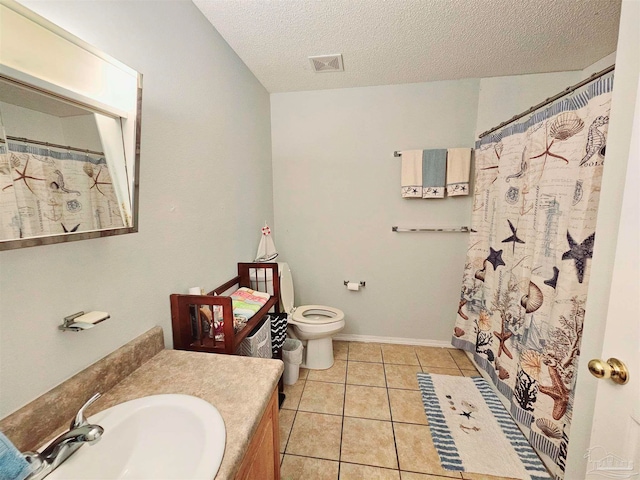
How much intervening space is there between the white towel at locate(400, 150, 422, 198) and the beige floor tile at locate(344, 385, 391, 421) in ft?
5.35

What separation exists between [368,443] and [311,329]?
0.83 meters

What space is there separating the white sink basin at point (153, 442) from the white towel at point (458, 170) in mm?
2306

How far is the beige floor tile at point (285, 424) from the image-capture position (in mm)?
1550

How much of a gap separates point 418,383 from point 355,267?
109cm

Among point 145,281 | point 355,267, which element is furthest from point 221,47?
point 355,267

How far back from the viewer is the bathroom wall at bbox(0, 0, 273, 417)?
0.72 meters

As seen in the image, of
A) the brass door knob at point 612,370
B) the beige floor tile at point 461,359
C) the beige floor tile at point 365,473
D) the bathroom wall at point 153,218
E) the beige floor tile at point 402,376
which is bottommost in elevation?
the beige floor tile at point 365,473

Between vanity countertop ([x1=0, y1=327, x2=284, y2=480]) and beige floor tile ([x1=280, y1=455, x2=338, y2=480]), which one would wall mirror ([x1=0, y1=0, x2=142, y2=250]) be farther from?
beige floor tile ([x1=280, y1=455, x2=338, y2=480])

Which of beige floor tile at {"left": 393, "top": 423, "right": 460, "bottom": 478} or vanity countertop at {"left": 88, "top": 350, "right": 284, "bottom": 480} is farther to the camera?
beige floor tile at {"left": 393, "top": 423, "right": 460, "bottom": 478}

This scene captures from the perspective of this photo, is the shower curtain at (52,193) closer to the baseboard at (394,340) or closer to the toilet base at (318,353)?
the toilet base at (318,353)

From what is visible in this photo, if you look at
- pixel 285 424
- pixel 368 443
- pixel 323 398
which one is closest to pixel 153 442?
pixel 285 424

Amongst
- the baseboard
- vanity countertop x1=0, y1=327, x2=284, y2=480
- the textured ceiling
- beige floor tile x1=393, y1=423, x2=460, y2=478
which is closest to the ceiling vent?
the textured ceiling

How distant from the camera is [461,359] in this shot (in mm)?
2385

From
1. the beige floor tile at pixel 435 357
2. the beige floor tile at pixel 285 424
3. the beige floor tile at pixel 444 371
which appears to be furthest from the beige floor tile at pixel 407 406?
the beige floor tile at pixel 285 424
